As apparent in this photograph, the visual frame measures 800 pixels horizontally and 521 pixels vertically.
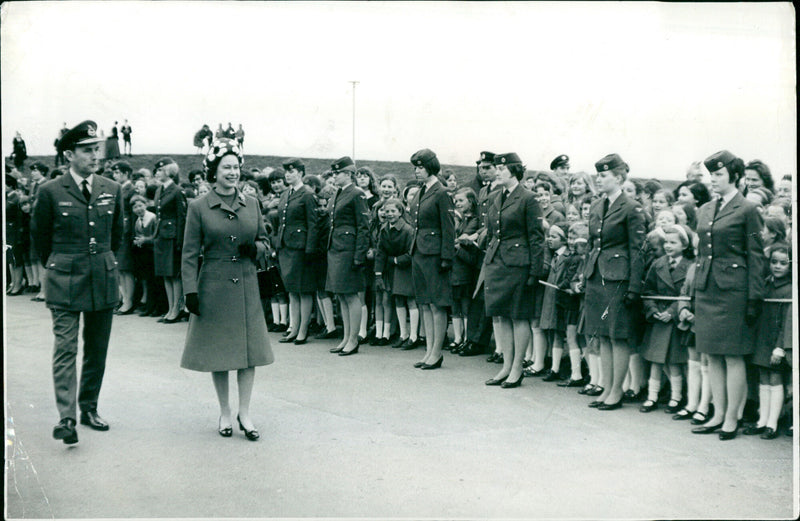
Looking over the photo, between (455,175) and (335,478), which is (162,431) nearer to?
(335,478)

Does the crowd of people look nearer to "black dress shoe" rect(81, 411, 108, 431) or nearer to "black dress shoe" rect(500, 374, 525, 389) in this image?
"black dress shoe" rect(500, 374, 525, 389)

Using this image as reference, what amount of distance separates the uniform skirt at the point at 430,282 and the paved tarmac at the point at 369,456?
0.96m

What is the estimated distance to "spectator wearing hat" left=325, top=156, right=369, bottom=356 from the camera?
924 cm

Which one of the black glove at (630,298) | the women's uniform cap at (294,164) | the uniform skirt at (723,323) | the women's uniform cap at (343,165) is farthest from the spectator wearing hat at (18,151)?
the uniform skirt at (723,323)

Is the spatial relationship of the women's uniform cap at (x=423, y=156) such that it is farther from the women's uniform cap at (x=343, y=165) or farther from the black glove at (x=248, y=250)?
the black glove at (x=248, y=250)

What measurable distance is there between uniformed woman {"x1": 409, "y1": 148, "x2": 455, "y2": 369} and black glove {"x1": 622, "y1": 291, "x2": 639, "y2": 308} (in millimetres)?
2099

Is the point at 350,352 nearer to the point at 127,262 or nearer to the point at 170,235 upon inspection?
the point at 170,235

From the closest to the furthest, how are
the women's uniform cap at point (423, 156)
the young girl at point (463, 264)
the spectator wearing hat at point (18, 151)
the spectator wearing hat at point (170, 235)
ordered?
the spectator wearing hat at point (18, 151), the women's uniform cap at point (423, 156), the young girl at point (463, 264), the spectator wearing hat at point (170, 235)

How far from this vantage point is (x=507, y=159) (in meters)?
7.55

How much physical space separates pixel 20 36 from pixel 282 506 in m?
3.19

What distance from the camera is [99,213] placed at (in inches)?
237

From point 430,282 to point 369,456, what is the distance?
3103 mm

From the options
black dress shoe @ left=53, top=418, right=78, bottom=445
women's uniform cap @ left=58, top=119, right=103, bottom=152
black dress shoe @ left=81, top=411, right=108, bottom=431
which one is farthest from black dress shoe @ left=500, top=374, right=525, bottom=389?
women's uniform cap @ left=58, top=119, right=103, bottom=152

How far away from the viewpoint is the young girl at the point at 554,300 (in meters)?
7.71
